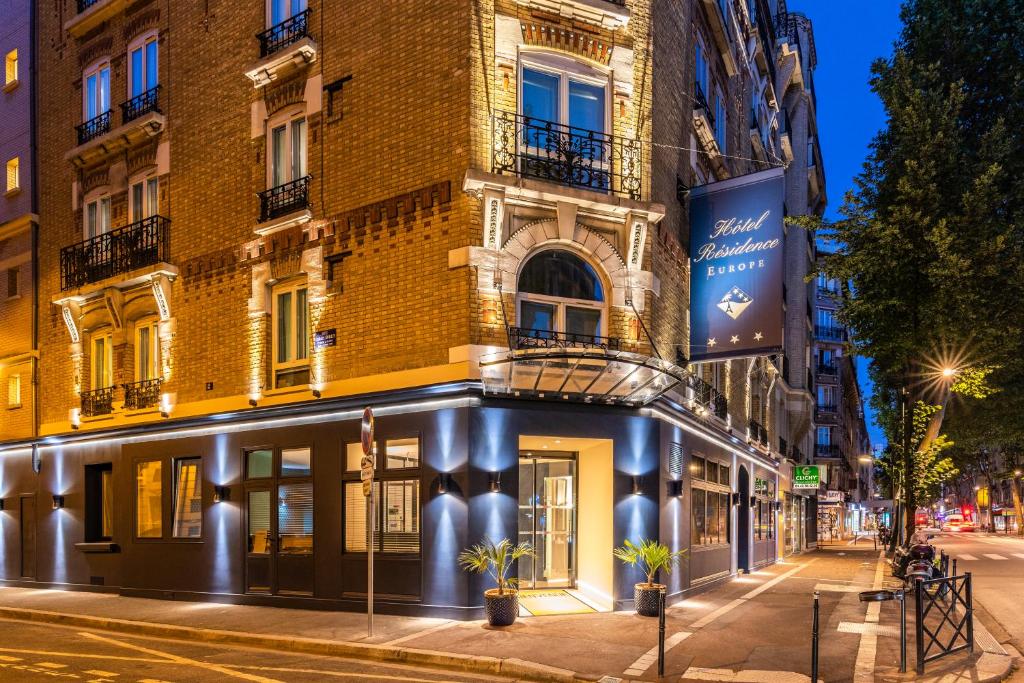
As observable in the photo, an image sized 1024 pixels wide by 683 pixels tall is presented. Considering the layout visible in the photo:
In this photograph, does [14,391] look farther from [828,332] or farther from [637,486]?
[828,332]

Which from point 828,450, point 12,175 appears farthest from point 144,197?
point 828,450

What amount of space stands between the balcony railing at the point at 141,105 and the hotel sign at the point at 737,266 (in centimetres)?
1345

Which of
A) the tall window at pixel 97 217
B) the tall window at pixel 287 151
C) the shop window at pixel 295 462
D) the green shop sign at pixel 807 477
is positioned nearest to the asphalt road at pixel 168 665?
the shop window at pixel 295 462

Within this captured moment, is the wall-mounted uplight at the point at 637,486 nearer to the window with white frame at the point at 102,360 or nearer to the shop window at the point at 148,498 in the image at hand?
the shop window at the point at 148,498

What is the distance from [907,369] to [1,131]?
27876mm

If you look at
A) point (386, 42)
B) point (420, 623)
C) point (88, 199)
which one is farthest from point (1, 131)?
point (420, 623)

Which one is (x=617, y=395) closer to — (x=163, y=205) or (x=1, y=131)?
(x=163, y=205)

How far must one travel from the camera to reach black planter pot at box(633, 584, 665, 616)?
15.5m

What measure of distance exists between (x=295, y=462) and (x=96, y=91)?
13080 millimetres

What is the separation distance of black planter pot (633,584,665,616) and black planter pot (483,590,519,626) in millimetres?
2556

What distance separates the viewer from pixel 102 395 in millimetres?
22969

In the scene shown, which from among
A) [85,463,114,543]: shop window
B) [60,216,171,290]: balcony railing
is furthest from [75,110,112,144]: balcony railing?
[85,463,114,543]: shop window

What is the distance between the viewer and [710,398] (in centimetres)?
2292

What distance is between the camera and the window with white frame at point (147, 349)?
21878mm
